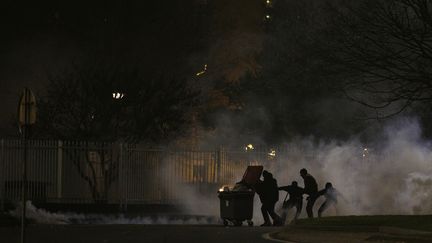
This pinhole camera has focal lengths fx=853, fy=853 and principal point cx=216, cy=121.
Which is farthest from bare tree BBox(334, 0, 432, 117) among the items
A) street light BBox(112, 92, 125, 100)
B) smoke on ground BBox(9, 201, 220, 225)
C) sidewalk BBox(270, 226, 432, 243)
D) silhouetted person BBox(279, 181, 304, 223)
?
street light BBox(112, 92, 125, 100)

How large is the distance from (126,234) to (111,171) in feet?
33.5

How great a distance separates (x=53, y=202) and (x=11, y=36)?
70.5 feet

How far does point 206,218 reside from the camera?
91.7ft

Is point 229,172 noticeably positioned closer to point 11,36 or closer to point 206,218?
point 206,218

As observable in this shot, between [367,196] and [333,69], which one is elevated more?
[333,69]

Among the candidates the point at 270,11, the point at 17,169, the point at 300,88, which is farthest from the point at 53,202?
the point at 270,11

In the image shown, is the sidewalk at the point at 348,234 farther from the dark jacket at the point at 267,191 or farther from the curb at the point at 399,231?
the dark jacket at the point at 267,191

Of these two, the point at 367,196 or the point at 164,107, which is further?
the point at 164,107

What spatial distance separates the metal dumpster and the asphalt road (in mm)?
2333

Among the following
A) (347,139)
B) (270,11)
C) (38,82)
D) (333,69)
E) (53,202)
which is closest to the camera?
(333,69)

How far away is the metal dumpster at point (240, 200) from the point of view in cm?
2360

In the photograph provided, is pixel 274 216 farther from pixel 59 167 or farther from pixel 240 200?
pixel 59 167

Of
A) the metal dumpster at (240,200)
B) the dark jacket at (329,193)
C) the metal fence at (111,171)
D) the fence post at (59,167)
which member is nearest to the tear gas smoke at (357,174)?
the metal fence at (111,171)

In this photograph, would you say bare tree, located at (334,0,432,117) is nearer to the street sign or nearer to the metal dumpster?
the metal dumpster
